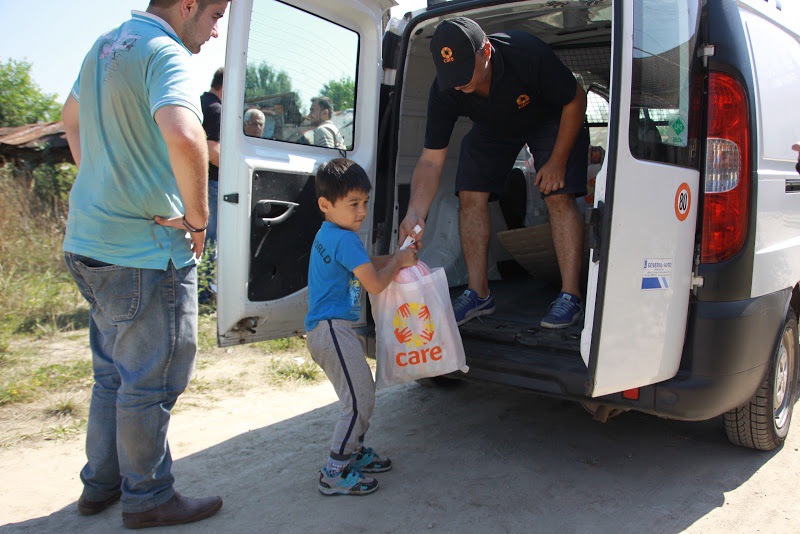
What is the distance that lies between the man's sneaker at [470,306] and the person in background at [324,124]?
3.45 ft

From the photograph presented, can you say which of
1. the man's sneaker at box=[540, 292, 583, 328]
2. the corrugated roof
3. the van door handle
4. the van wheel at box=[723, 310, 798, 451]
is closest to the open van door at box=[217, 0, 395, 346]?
the van door handle

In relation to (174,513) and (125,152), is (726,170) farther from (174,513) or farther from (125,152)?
(174,513)

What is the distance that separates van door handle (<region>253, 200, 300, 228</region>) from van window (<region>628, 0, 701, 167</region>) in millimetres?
1585

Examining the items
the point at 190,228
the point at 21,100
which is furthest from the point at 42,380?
the point at 21,100

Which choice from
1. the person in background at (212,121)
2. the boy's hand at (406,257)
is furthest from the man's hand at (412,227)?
the person in background at (212,121)

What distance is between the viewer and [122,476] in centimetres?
274

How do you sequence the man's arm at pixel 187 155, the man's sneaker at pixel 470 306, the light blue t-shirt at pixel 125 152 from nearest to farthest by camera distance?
1. the man's arm at pixel 187 155
2. the light blue t-shirt at pixel 125 152
3. the man's sneaker at pixel 470 306

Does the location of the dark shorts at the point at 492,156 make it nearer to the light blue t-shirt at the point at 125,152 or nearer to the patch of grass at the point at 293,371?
the patch of grass at the point at 293,371

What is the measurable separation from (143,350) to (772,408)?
273 cm

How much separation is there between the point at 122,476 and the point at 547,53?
8.98 feet

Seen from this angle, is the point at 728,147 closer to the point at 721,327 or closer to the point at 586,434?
the point at 721,327

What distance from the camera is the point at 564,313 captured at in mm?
3508

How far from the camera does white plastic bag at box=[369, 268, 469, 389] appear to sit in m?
3.06

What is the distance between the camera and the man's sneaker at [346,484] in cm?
297
